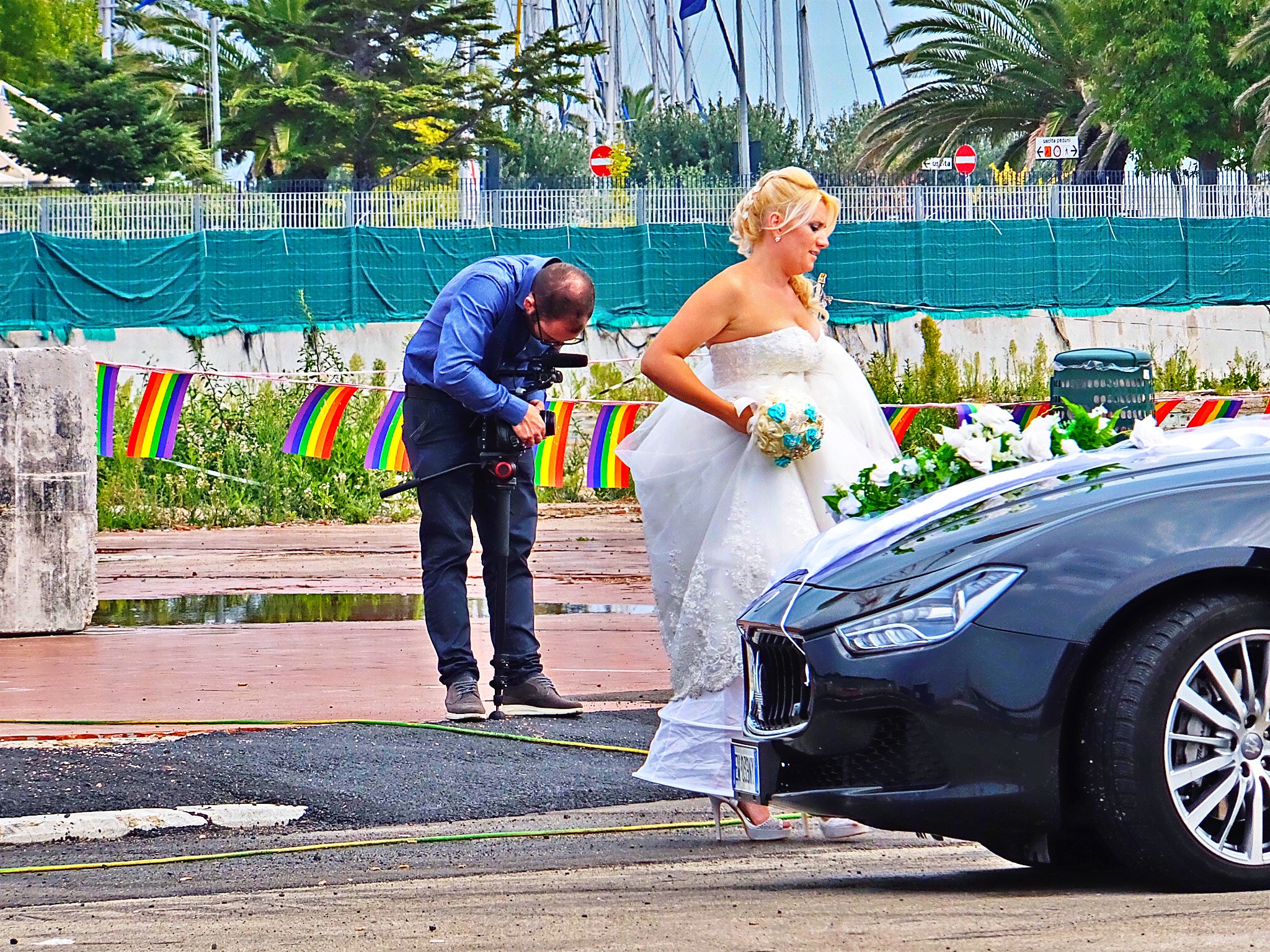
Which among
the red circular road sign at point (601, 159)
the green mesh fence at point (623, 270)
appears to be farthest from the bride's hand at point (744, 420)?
the red circular road sign at point (601, 159)

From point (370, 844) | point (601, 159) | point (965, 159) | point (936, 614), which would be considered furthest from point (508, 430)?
point (601, 159)

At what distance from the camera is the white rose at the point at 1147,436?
4.92 meters

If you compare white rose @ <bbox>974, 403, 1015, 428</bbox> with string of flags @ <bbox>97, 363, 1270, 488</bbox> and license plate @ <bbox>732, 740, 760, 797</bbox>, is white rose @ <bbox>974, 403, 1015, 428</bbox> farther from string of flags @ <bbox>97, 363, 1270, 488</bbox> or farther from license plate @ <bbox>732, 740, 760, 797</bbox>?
string of flags @ <bbox>97, 363, 1270, 488</bbox>

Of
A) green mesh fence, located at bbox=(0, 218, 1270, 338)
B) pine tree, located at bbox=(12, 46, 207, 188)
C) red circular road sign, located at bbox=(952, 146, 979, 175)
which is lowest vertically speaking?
green mesh fence, located at bbox=(0, 218, 1270, 338)

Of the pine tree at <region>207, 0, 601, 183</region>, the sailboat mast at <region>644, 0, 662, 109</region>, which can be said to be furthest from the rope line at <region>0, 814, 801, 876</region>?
the sailboat mast at <region>644, 0, 662, 109</region>

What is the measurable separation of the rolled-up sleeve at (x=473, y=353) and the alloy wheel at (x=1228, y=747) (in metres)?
3.60

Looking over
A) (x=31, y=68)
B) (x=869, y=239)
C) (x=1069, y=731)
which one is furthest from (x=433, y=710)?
(x=31, y=68)

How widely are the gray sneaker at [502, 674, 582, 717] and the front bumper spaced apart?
11.2 ft

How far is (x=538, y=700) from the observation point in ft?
25.8

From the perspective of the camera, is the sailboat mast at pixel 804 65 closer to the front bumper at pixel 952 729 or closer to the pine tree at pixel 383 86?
the pine tree at pixel 383 86

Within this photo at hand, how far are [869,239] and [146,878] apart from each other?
25522mm

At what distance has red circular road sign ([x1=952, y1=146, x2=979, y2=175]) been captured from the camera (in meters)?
41.4

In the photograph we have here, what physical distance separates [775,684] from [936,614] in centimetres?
64

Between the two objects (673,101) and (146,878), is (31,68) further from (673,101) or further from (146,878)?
(146,878)
